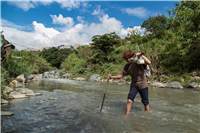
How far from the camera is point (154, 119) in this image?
3.04m

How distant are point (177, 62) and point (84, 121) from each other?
35.8 feet

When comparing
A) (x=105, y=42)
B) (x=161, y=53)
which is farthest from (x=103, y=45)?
(x=161, y=53)

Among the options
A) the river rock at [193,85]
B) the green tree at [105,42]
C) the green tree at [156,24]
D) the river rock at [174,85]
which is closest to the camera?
the river rock at [193,85]

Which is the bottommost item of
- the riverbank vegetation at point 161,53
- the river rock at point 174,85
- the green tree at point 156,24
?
the river rock at point 174,85

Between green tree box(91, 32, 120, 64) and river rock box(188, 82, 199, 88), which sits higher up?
green tree box(91, 32, 120, 64)

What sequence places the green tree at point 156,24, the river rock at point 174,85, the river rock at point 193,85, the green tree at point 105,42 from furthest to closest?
the green tree at point 156,24 → the green tree at point 105,42 → the river rock at point 174,85 → the river rock at point 193,85

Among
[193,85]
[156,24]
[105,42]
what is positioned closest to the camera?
[193,85]

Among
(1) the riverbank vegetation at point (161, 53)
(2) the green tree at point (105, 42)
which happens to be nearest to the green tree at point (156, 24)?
(1) the riverbank vegetation at point (161, 53)

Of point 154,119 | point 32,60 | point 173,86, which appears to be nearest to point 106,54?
point 173,86

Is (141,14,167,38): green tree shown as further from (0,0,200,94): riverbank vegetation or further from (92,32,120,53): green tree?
(92,32,120,53): green tree

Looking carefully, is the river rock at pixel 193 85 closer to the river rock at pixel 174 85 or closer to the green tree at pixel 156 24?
the river rock at pixel 174 85

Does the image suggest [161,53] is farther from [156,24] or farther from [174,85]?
[156,24]

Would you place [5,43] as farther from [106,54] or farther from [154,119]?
[106,54]

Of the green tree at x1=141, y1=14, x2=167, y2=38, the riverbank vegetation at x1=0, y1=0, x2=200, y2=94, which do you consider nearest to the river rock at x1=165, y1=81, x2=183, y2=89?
the riverbank vegetation at x1=0, y1=0, x2=200, y2=94
